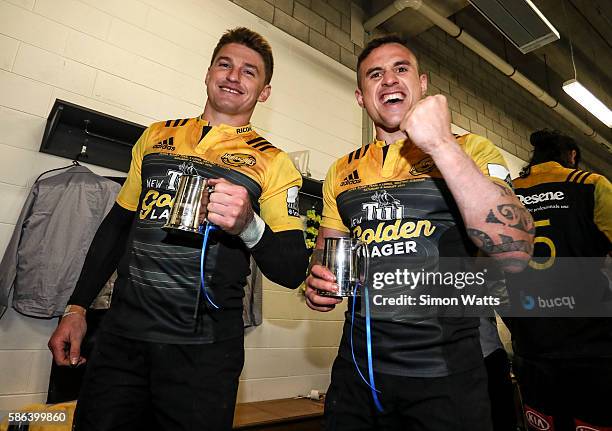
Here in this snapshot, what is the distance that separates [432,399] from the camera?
0.86 m

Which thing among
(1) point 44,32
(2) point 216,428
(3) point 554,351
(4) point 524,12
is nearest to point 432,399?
(2) point 216,428

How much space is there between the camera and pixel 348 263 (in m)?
0.94

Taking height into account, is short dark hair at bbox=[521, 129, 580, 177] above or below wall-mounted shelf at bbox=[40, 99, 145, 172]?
above

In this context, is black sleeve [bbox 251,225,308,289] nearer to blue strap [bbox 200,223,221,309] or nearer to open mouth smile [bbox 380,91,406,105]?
blue strap [bbox 200,223,221,309]

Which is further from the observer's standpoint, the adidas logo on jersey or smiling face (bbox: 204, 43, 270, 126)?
smiling face (bbox: 204, 43, 270, 126)

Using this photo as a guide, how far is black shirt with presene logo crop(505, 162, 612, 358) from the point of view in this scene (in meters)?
1.44

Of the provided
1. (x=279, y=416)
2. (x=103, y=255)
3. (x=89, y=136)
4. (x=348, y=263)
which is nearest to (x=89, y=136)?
(x=89, y=136)

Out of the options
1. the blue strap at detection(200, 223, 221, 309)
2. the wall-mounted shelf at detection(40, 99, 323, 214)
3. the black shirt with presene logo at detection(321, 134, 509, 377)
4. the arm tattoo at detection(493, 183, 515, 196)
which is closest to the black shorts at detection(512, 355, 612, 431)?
the black shirt with presene logo at detection(321, 134, 509, 377)

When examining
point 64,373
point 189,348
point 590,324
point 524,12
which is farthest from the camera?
point 524,12

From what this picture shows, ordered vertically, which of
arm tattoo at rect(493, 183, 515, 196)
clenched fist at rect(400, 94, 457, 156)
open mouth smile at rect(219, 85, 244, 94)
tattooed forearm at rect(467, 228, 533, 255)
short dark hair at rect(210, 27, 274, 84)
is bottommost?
tattooed forearm at rect(467, 228, 533, 255)

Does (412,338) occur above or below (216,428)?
above

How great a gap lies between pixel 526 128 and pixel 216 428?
7.08 m

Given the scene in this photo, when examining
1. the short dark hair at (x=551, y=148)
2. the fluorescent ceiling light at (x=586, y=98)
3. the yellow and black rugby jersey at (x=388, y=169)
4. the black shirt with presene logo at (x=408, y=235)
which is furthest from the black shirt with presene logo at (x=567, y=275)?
the fluorescent ceiling light at (x=586, y=98)

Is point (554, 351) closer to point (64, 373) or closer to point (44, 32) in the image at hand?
point (64, 373)
